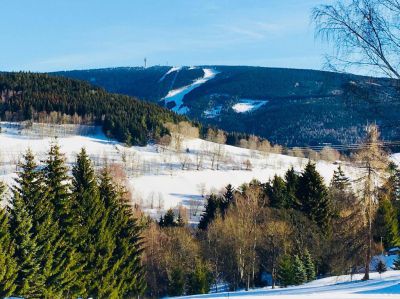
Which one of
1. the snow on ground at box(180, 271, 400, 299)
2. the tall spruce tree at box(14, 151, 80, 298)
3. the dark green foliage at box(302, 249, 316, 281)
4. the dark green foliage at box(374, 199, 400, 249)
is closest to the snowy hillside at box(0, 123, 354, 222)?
the dark green foliage at box(374, 199, 400, 249)

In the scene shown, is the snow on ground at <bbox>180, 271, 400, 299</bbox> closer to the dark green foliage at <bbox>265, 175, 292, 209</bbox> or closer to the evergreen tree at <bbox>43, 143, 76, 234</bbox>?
the evergreen tree at <bbox>43, 143, 76, 234</bbox>

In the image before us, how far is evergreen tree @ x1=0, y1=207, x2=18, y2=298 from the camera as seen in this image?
24562 millimetres

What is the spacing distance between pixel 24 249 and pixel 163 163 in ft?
462

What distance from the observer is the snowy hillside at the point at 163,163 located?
137750 mm

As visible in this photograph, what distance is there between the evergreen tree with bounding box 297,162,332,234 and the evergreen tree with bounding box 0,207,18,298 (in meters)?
30.4

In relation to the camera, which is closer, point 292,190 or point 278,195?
point 278,195

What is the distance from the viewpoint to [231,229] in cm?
4541

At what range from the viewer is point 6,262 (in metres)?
25.3

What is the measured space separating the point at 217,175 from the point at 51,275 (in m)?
131

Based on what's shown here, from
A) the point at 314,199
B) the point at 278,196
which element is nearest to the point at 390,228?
the point at 314,199

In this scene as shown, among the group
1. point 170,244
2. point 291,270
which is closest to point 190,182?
point 170,244

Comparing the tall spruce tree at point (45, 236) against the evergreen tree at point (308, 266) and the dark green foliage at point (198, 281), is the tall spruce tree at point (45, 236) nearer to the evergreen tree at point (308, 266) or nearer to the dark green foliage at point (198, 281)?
the dark green foliage at point (198, 281)

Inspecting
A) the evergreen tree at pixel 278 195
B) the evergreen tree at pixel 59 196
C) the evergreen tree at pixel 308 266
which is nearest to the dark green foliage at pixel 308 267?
the evergreen tree at pixel 308 266

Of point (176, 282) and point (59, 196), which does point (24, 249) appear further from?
point (176, 282)
